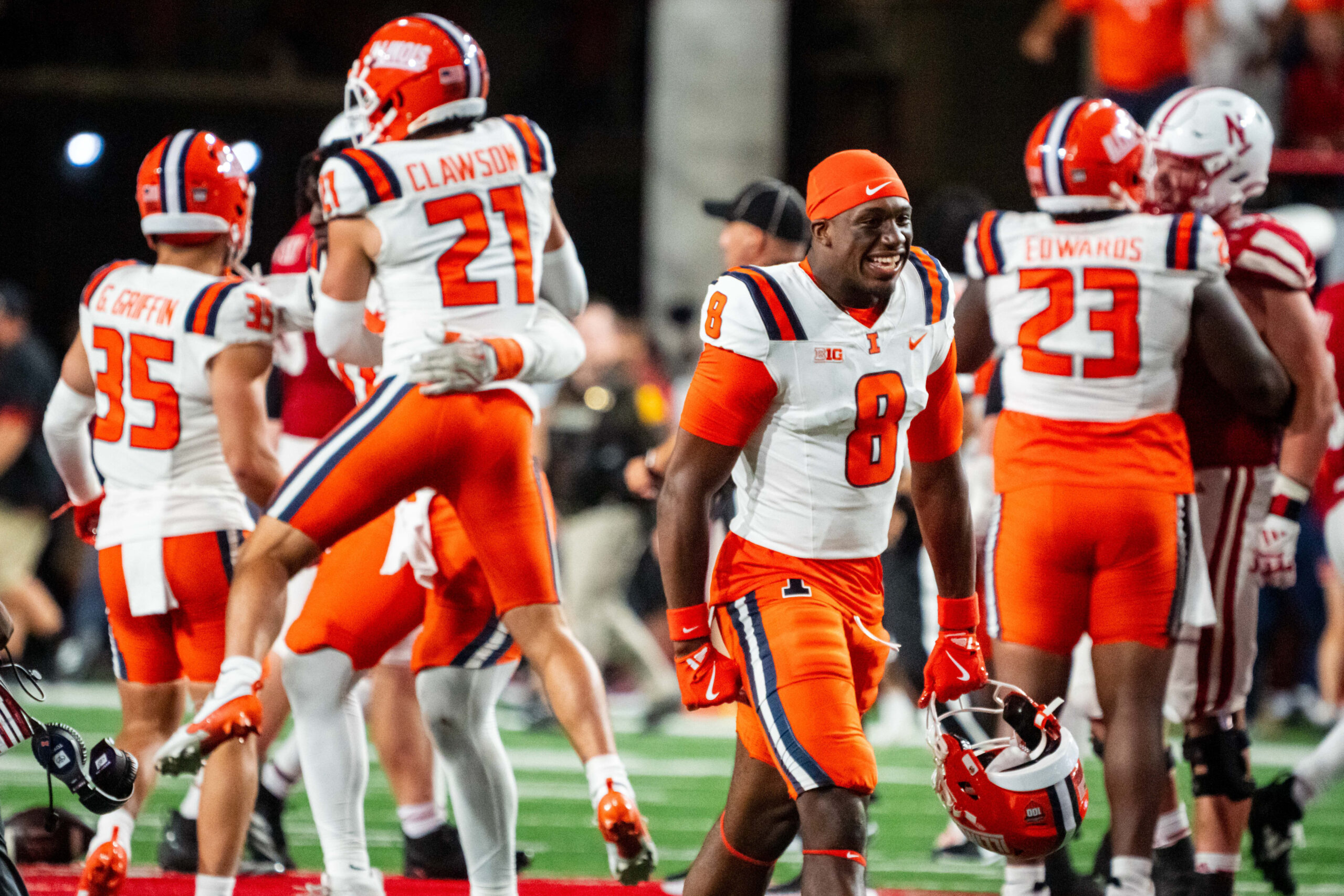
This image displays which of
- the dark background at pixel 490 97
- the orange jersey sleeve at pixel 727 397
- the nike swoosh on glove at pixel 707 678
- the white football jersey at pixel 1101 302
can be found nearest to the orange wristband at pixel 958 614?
the nike swoosh on glove at pixel 707 678

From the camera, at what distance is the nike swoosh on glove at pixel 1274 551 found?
194 inches

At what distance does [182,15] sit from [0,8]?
162 cm

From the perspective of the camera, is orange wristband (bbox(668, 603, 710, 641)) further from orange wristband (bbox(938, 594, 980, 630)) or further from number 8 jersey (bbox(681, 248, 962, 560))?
orange wristband (bbox(938, 594, 980, 630))

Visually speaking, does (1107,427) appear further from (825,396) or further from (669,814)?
(669,814)

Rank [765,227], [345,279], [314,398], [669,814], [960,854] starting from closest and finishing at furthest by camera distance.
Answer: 1. [345,279]
2. [765,227]
3. [314,398]
4. [960,854]
5. [669,814]

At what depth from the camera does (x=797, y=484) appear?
364cm

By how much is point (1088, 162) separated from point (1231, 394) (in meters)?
0.78

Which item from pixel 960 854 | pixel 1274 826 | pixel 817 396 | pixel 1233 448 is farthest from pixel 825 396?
pixel 960 854

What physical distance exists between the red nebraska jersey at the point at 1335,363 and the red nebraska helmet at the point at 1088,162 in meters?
1.23

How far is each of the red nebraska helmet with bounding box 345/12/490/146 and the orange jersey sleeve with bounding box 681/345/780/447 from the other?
124cm

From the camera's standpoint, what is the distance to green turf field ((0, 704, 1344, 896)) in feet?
19.3

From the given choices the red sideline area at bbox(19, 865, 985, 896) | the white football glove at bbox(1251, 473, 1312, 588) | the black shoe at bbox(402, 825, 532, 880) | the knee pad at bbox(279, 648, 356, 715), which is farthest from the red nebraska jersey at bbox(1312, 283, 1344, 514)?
the knee pad at bbox(279, 648, 356, 715)

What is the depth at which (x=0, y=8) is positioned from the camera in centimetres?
1602

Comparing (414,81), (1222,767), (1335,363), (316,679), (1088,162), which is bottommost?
(1222,767)
